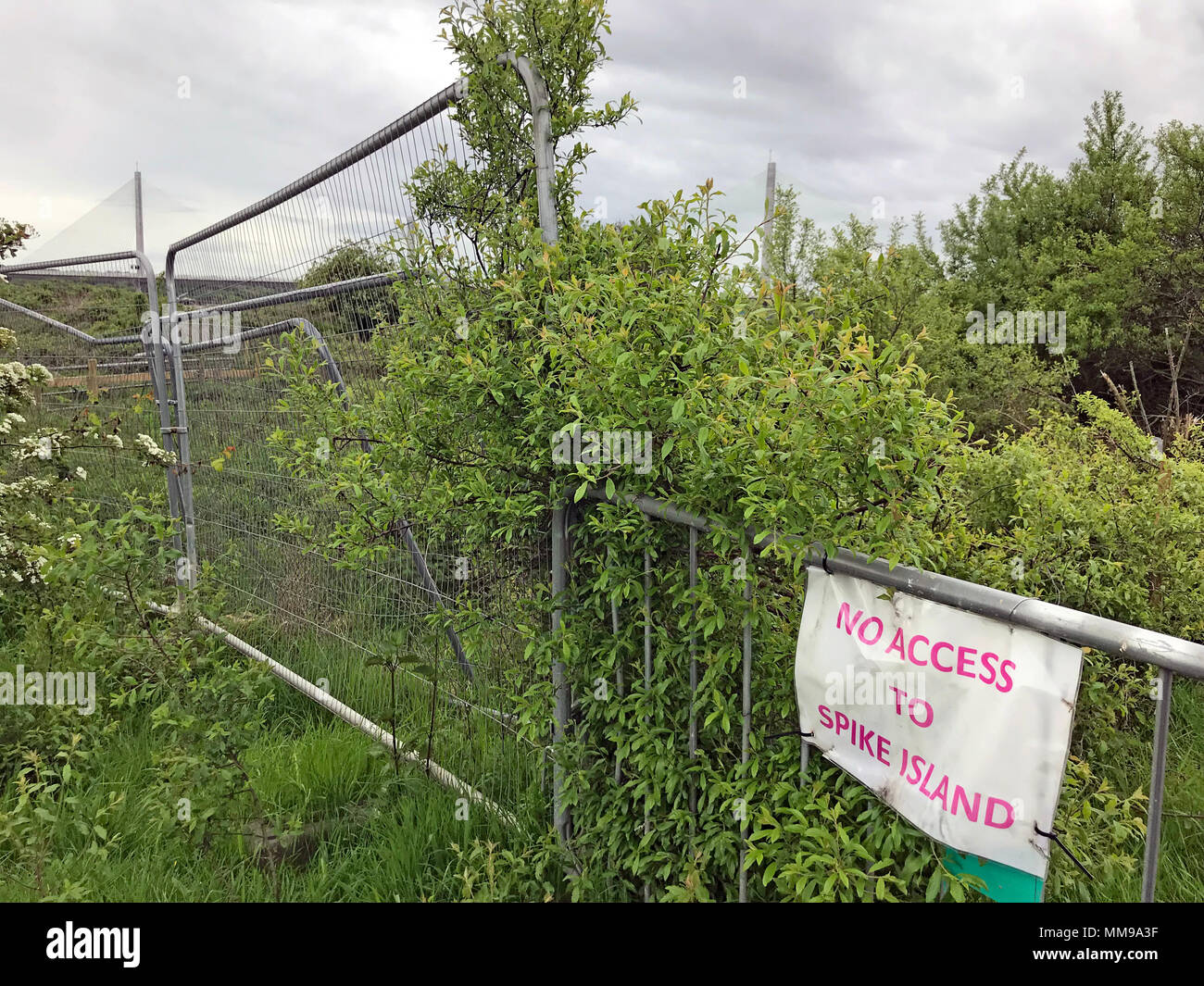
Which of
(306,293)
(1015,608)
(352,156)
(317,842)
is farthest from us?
(306,293)

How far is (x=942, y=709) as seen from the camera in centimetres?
185

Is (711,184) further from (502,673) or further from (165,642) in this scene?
(165,642)

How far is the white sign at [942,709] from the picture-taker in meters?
1.67

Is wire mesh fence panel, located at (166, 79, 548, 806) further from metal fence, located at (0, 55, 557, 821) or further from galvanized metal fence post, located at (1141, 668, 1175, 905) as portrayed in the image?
galvanized metal fence post, located at (1141, 668, 1175, 905)

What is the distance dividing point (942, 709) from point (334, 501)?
2501 millimetres

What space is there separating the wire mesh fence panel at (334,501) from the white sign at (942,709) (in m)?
1.09

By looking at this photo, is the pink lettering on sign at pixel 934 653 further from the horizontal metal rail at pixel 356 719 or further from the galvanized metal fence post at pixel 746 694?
the horizontal metal rail at pixel 356 719

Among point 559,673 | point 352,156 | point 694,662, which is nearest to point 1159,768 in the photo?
point 694,662

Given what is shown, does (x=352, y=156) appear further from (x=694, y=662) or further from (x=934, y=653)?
(x=934, y=653)

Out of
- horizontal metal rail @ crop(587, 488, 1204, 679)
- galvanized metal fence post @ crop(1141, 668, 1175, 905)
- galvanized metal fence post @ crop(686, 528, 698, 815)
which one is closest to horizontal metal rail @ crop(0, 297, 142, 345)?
galvanized metal fence post @ crop(686, 528, 698, 815)

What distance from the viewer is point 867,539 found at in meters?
2.00

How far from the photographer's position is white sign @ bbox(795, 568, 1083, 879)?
5.49 feet
